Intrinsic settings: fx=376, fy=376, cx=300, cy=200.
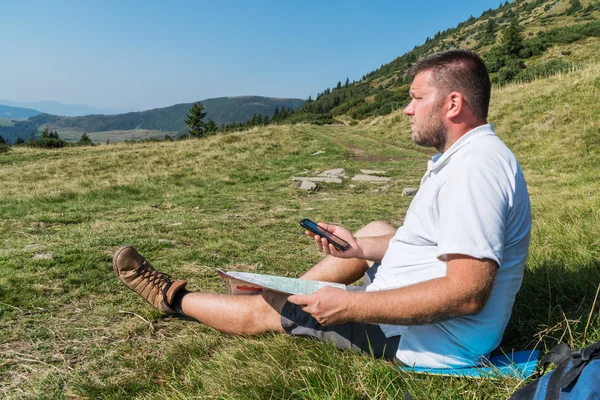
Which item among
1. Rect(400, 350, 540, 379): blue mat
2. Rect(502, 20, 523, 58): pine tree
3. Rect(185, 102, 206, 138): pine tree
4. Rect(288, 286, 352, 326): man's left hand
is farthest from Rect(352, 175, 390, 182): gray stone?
Rect(185, 102, 206, 138): pine tree

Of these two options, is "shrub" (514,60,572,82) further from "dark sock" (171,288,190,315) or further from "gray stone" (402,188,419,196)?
"dark sock" (171,288,190,315)

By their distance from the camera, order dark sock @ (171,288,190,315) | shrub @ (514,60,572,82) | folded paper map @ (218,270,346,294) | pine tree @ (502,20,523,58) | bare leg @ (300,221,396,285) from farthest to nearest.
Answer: pine tree @ (502,20,523,58)
shrub @ (514,60,572,82)
dark sock @ (171,288,190,315)
bare leg @ (300,221,396,285)
folded paper map @ (218,270,346,294)

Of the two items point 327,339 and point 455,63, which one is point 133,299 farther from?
point 455,63

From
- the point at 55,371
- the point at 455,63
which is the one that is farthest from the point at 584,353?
the point at 55,371

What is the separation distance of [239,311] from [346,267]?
0.86 m

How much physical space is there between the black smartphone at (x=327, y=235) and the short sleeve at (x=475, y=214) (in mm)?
1041

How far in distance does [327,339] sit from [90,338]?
182 centimetres

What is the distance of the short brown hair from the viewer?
1.91 m

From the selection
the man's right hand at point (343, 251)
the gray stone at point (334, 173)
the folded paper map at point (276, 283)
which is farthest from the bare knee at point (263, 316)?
the gray stone at point (334, 173)

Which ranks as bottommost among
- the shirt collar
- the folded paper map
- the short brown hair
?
the folded paper map

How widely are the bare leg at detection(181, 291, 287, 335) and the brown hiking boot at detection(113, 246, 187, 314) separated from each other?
0.23m

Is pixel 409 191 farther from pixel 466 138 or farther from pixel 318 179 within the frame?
pixel 466 138

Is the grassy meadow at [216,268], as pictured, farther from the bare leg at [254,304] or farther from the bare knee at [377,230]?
the bare knee at [377,230]

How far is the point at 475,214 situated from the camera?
59.2 inches
